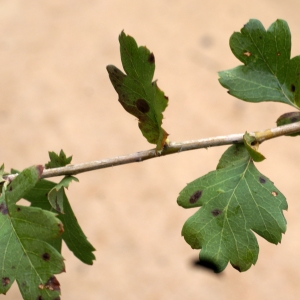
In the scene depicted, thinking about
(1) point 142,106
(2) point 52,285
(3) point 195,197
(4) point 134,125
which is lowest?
(2) point 52,285

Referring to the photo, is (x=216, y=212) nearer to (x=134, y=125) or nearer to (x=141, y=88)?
(x=141, y=88)

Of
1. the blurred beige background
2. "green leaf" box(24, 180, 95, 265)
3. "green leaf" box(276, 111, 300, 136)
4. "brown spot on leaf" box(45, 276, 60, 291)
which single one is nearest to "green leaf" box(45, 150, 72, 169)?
"green leaf" box(24, 180, 95, 265)

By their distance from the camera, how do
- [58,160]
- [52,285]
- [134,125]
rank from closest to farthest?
[52,285] < [58,160] < [134,125]

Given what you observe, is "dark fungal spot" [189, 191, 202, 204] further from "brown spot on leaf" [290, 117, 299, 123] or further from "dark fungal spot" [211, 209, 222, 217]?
"brown spot on leaf" [290, 117, 299, 123]

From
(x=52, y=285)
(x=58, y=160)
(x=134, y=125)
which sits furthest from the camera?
(x=134, y=125)

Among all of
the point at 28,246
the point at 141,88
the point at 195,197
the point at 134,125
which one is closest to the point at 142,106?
the point at 141,88

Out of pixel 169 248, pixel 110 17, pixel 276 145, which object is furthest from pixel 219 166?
pixel 110 17
